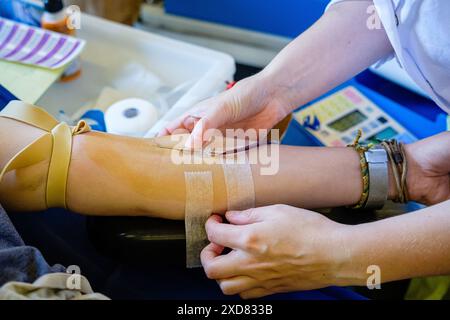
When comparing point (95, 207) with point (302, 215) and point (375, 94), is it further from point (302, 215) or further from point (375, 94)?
point (375, 94)

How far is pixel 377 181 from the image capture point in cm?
81

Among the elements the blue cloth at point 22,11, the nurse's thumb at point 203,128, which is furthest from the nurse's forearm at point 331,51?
the blue cloth at point 22,11

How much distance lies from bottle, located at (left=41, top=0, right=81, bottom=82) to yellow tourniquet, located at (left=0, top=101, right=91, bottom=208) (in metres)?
0.48

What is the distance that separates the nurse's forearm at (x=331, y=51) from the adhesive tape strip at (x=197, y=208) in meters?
0.28

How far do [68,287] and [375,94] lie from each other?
39.3 inches

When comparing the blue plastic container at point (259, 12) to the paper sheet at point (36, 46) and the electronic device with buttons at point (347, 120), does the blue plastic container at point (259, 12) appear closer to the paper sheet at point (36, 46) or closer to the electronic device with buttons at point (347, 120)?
the electronic device with buttons at point (347, 120)

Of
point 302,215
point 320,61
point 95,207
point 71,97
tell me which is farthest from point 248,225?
point 71,97

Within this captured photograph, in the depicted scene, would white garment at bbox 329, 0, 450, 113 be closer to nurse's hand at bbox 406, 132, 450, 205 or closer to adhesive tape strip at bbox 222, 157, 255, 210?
nurse's hand at bbox 406, 132, 450, 205

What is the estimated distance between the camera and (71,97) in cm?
120

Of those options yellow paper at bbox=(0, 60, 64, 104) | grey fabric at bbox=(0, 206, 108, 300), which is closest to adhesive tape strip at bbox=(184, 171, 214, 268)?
grey fabric at bbox=(0, 206, 108, 300)

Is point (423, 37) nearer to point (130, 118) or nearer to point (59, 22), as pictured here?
point (130, 118)

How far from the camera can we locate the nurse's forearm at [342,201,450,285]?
669 mm

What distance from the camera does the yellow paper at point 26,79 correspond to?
1027 mm
